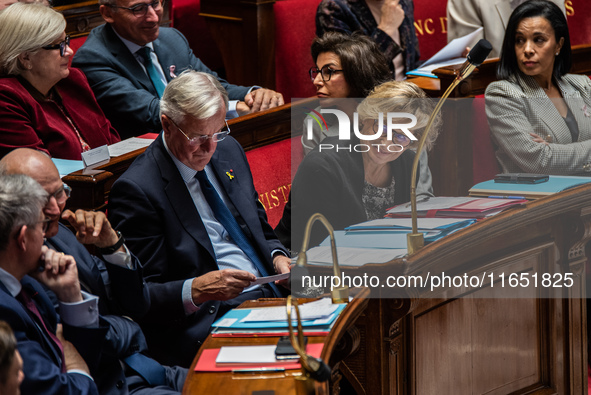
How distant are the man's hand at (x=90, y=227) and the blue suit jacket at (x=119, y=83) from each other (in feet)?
3.54

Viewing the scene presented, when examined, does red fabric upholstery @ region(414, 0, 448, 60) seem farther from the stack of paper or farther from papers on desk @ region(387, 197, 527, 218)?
the stack of paper

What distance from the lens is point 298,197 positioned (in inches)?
90.7

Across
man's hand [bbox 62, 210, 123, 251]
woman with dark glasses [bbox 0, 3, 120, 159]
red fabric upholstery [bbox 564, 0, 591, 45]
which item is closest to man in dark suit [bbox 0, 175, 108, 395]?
man's hand [bbox 62, 210, 123, 251]

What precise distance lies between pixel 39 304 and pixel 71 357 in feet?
0.39

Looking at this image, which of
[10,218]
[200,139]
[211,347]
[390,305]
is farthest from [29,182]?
[390,305]

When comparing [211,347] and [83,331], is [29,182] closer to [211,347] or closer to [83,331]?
[83,331]

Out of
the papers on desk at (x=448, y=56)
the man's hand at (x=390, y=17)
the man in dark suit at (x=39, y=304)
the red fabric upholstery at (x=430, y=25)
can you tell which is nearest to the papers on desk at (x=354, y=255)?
the man in dark suit at (x=39, y=304)

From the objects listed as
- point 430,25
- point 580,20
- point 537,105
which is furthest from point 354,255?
point 580,20

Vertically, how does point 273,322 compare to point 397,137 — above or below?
below

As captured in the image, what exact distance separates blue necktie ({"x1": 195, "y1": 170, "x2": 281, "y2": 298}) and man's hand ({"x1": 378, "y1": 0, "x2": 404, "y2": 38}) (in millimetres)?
1593

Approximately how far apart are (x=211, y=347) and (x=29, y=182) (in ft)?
1.47

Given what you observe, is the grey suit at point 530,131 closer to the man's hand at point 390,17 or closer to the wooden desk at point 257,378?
the man's hand at point 390,17

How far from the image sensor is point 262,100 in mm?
3021

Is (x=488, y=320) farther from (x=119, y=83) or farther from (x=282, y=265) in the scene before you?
(x=119, y=83)
